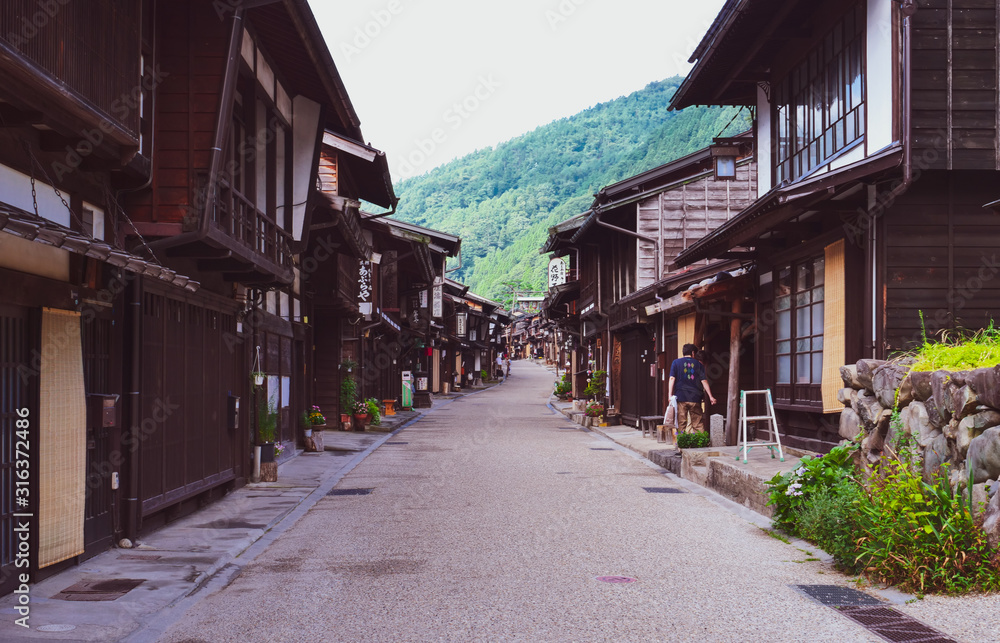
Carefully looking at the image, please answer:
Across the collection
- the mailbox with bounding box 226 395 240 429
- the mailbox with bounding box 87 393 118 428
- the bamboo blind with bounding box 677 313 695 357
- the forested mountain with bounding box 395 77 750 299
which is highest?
the forested mountain with bounding box 395 77 750 299

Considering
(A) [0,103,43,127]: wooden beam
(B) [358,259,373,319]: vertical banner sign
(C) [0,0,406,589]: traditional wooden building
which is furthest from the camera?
(B) [358,259,373,319]: vertical banner sign

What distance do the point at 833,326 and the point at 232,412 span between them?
8.95 m

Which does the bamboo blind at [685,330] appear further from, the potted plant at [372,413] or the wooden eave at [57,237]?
the wooden eave at [57,237]

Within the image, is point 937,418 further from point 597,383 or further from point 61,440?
point 597,383

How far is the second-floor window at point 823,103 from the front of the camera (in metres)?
12.9

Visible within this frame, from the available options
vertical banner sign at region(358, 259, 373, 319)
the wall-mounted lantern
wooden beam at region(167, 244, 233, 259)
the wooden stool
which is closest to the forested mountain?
vertical banner sign at region(358, 259, 373, 319)

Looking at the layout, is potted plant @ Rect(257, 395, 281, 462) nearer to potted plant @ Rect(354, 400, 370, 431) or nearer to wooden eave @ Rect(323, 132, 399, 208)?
wooden eave @ Rect(323, 132, 399, 208)

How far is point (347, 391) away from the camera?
26219 millimetres

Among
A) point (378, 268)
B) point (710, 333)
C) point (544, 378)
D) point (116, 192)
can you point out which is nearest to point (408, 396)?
point (378, 268)

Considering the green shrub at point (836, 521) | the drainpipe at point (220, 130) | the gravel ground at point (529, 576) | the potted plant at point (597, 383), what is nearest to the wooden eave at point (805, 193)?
the green shrub at point (836, 521)

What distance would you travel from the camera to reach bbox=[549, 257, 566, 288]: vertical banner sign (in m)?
44.7

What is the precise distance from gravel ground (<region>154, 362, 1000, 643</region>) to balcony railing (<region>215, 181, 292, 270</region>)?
3789 millimetres

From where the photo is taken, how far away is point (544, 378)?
86.4 metres

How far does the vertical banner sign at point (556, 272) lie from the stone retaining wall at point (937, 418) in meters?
34.7
